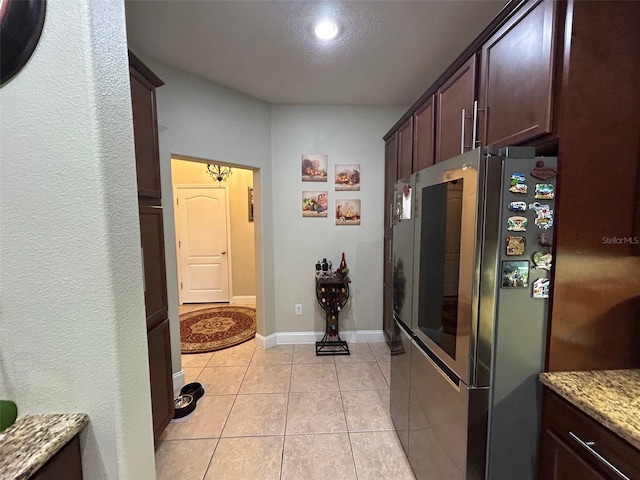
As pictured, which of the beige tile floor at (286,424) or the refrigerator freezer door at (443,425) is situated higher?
the refrigerator freezer door at (443,425)

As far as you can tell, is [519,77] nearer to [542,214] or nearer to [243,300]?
[542,214]

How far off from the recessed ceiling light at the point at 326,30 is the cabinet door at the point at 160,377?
210 cm

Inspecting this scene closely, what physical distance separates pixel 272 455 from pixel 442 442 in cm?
106

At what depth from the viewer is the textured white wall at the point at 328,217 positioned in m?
3.08

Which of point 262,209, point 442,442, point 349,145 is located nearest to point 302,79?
point 349,145

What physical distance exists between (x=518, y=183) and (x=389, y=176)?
6.75 feet

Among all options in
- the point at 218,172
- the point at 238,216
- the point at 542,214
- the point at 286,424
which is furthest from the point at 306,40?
the point at 238,216

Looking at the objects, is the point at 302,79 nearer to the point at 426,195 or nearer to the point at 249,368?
the point at 426,195

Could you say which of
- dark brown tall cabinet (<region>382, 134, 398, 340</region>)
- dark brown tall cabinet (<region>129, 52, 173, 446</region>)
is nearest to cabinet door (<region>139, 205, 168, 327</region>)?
dark brown tall cabinet (<region>129, 52, 173, 446</region>)

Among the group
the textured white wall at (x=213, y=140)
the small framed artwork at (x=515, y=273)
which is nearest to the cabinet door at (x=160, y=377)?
the textured white wall at (x=213, y=140)

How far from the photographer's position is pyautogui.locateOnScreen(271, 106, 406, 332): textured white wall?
308 cm

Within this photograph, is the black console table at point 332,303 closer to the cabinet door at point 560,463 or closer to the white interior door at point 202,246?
the cabinet door at point 560,463

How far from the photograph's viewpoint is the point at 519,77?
1145 millimetres

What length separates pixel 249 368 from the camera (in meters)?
2.75
